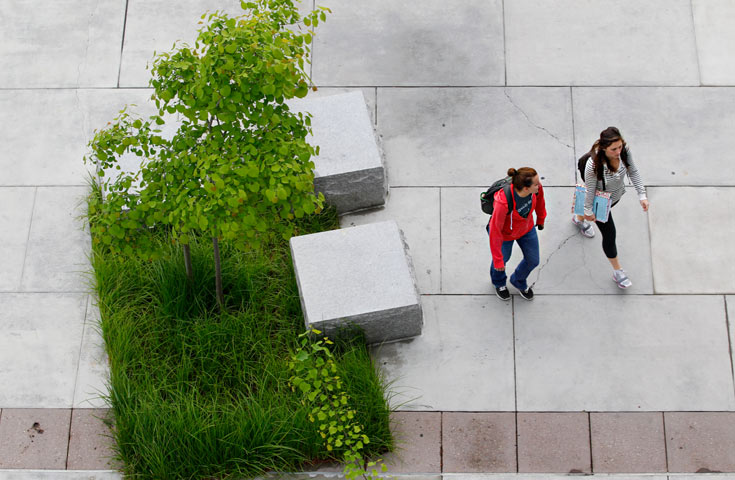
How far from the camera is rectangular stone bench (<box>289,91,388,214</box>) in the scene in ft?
25.9

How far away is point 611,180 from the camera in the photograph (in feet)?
23.2

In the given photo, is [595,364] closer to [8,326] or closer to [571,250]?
[571,250]

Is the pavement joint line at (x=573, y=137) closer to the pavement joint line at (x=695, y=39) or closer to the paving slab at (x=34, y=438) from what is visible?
the pavement joint line at (x=695, y=39)

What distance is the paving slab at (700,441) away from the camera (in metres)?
6.93

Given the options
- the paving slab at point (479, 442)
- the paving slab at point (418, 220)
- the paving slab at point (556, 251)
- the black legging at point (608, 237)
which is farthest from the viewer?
the paving slab at point (418, 220)

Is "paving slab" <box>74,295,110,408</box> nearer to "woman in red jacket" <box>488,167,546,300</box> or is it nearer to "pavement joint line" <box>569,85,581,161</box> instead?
"woman in red jacket" <box>488,167,546,300</box>

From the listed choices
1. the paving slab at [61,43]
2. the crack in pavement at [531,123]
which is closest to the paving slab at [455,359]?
the crack in pavement at [531,123]

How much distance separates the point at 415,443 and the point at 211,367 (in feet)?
5.82

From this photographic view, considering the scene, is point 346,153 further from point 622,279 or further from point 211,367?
point 622,279

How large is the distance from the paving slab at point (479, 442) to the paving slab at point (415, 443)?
0.07 meters

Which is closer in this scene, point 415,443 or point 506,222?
point 506,222

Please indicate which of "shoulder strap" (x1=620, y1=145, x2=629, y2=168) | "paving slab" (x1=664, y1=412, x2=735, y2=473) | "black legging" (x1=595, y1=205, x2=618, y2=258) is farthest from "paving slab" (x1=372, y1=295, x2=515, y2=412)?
"shoulder strap" (x1=620, y1=145, x2=629, y2=168)

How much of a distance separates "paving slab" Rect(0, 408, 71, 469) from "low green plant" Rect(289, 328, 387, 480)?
200 cm

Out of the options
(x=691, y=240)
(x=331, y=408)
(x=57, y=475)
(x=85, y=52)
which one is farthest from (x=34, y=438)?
(x=691, y=240)
